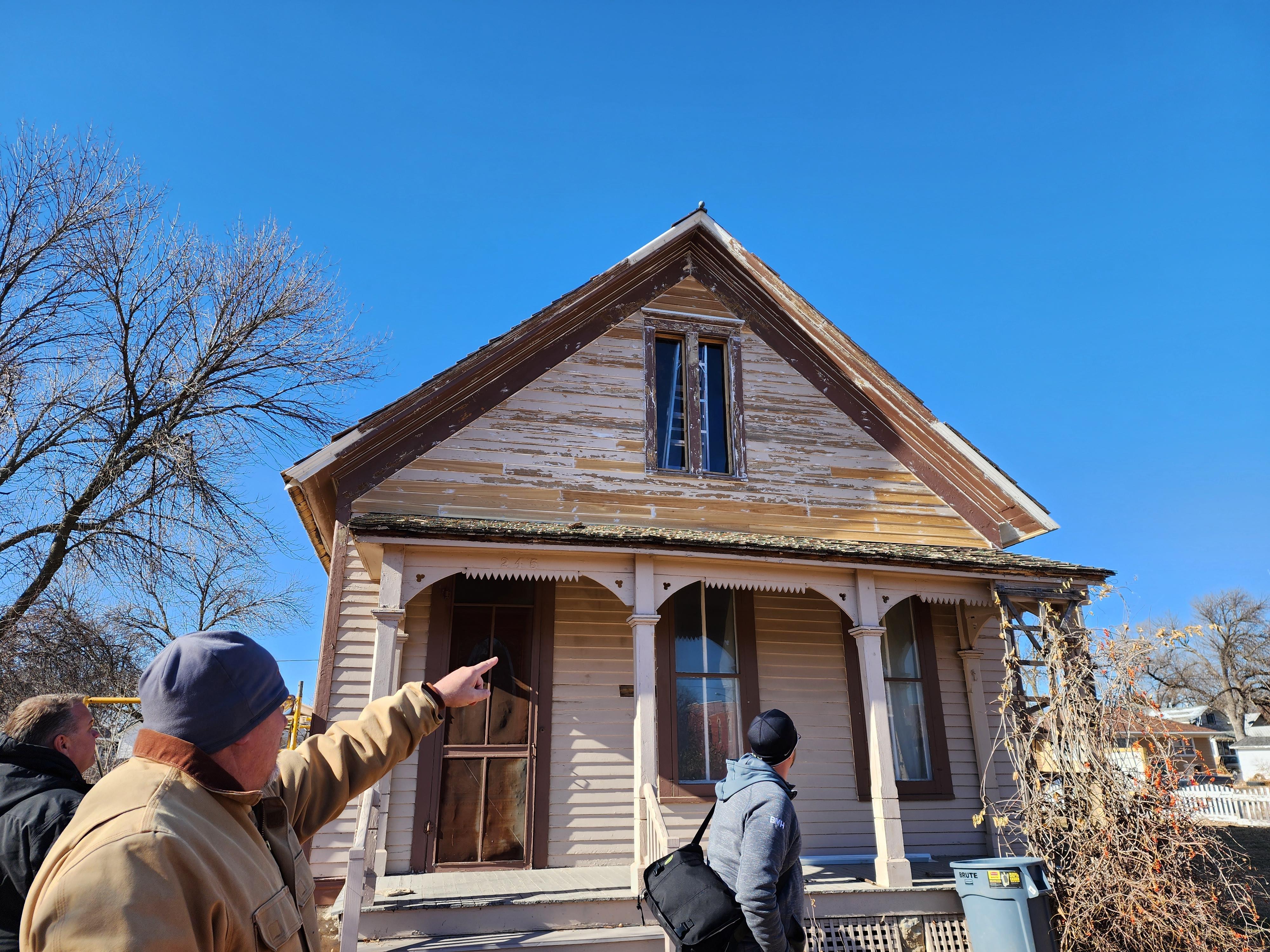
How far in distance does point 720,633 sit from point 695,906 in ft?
19.8

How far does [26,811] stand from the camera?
2.92m

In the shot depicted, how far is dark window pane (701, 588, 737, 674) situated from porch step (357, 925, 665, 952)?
10.3ft

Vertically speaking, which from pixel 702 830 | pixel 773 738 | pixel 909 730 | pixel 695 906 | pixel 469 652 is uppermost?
pixel 469 652

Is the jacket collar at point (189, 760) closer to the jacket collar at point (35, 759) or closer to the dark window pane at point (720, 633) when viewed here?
the jacket collar at point (35, 759)

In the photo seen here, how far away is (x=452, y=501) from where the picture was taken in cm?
876

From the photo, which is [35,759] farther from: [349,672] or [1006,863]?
[1006,863]

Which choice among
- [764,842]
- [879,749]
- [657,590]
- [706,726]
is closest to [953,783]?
[879,749]

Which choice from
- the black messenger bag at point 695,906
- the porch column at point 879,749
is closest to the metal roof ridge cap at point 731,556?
the porch column at point 879,749

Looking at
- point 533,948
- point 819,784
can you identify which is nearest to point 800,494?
point 819,784

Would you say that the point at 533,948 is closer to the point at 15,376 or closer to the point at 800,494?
the point at 800,494

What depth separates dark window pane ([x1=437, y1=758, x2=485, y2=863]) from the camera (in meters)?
7.89

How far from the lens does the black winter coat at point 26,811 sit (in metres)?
2.81

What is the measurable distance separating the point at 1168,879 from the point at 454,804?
6.22 meters

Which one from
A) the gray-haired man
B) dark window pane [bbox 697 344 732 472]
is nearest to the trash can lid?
dark window pane [bbox 697 344 732 472]
